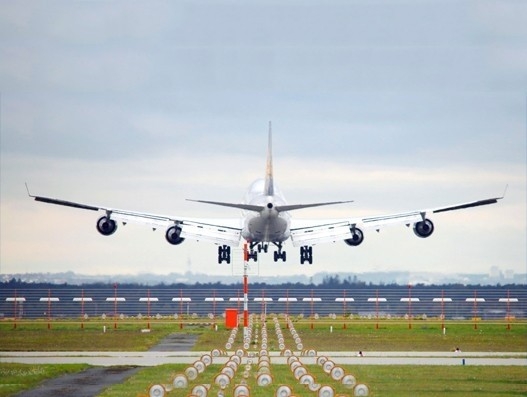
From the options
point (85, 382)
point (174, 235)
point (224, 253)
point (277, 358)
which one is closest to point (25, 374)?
point (85, 382)

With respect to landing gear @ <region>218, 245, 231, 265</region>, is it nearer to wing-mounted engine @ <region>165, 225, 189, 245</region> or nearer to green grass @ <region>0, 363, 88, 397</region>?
wing-mounted engine @ <region>165, 225, 189, 245</region>

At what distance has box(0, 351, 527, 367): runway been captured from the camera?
9981 centimetres

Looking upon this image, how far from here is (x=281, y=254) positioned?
124m

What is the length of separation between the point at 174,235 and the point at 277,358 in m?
24.0

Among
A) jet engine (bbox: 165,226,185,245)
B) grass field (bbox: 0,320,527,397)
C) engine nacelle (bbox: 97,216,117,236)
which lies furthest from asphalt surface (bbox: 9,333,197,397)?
jet engine (bbox: 165,226,185,245)

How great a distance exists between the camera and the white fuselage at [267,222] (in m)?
115

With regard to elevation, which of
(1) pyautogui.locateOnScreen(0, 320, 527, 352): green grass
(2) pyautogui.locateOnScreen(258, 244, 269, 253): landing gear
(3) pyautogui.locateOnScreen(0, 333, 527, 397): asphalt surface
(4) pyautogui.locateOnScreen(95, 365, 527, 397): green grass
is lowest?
(4) pyautogui.locateOnScreen(95, 365, 527, 397): green grass

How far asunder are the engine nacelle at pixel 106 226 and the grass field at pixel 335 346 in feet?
36.4

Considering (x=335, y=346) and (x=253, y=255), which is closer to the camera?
(x=335, y=346)

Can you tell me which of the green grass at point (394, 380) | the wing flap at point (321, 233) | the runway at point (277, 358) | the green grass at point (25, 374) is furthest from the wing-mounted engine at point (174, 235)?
the green grass at point (394, 380)

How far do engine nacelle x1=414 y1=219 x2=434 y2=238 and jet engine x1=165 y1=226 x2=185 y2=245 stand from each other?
24.1m

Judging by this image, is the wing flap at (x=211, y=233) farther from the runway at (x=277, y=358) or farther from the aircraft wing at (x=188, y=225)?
the runway at (x=277, y=358)

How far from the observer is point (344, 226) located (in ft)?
416

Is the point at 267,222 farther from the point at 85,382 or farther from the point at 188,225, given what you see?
the point at 85,382
